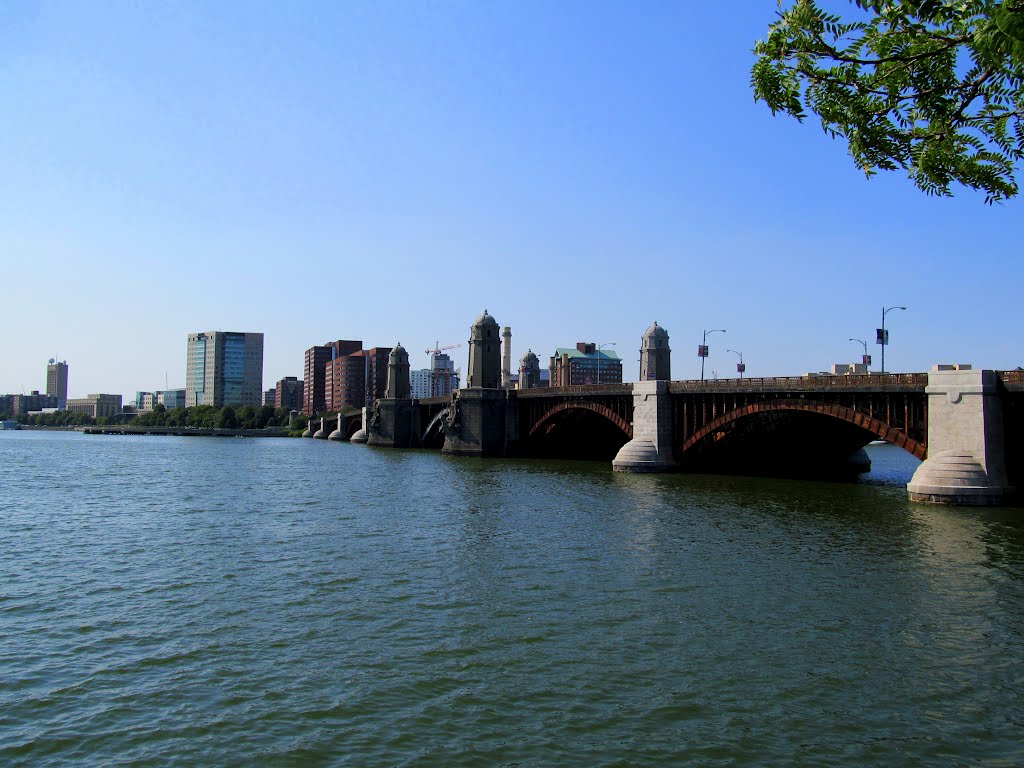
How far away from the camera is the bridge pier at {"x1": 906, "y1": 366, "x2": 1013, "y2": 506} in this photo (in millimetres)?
41438

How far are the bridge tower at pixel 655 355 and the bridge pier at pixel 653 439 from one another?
660 inches

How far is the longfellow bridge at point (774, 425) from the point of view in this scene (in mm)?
42281

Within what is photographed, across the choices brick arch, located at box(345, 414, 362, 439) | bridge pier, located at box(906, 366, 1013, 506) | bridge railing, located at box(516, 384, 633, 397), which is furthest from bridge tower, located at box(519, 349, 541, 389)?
bridge pier, located at box(906, 366, 1013, 506)

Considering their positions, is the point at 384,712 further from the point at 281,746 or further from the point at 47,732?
the point at 47,732

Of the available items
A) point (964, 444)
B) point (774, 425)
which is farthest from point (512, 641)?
point (774, 425)

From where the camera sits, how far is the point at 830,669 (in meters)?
16.4

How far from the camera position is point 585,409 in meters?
80.9

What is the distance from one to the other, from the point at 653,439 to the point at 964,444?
2736cm

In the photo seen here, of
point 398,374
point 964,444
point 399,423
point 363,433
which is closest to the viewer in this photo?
point 964,444

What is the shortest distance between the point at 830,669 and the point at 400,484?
45.5 metres

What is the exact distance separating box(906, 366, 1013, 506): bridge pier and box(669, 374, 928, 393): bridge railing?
8.24 feet

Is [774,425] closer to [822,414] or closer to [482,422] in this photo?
[822,414]

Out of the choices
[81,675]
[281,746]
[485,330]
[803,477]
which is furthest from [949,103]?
[485,330]

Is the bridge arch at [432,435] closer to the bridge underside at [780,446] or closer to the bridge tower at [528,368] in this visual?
the bridge tower at [528,368]
